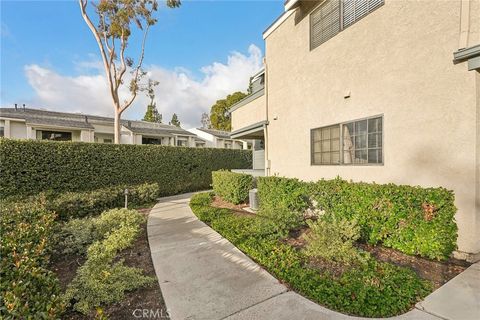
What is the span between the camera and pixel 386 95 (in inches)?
195

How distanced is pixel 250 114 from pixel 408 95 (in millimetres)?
7634

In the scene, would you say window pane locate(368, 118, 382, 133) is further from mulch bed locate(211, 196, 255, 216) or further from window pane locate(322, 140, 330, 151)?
mulch bed locate(211, 196, 255, 216)

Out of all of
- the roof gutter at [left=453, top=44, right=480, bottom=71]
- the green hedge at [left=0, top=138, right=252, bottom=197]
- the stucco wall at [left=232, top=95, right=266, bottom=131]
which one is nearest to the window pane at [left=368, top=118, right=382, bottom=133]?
the roof gutter at [left=453, top=44, right=480, bottom=71]

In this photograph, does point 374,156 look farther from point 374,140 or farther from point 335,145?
point 335,145

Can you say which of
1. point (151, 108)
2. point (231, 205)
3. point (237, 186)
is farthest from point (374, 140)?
point (151, 108)

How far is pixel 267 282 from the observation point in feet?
10.8

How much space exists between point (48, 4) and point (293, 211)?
37.2 ft

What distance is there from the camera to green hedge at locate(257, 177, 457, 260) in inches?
142

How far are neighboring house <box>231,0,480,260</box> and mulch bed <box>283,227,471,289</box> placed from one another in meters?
0.45

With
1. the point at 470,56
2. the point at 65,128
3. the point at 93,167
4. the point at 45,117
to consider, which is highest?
the point at 45,117

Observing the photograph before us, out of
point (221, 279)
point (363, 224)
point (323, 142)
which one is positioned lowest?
point (221, 279)

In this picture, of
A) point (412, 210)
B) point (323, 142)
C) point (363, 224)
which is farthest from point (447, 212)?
point (323, 142)

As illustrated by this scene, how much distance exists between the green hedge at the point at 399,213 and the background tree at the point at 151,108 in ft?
57.7

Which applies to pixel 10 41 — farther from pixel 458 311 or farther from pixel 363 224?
pixel 458 311
